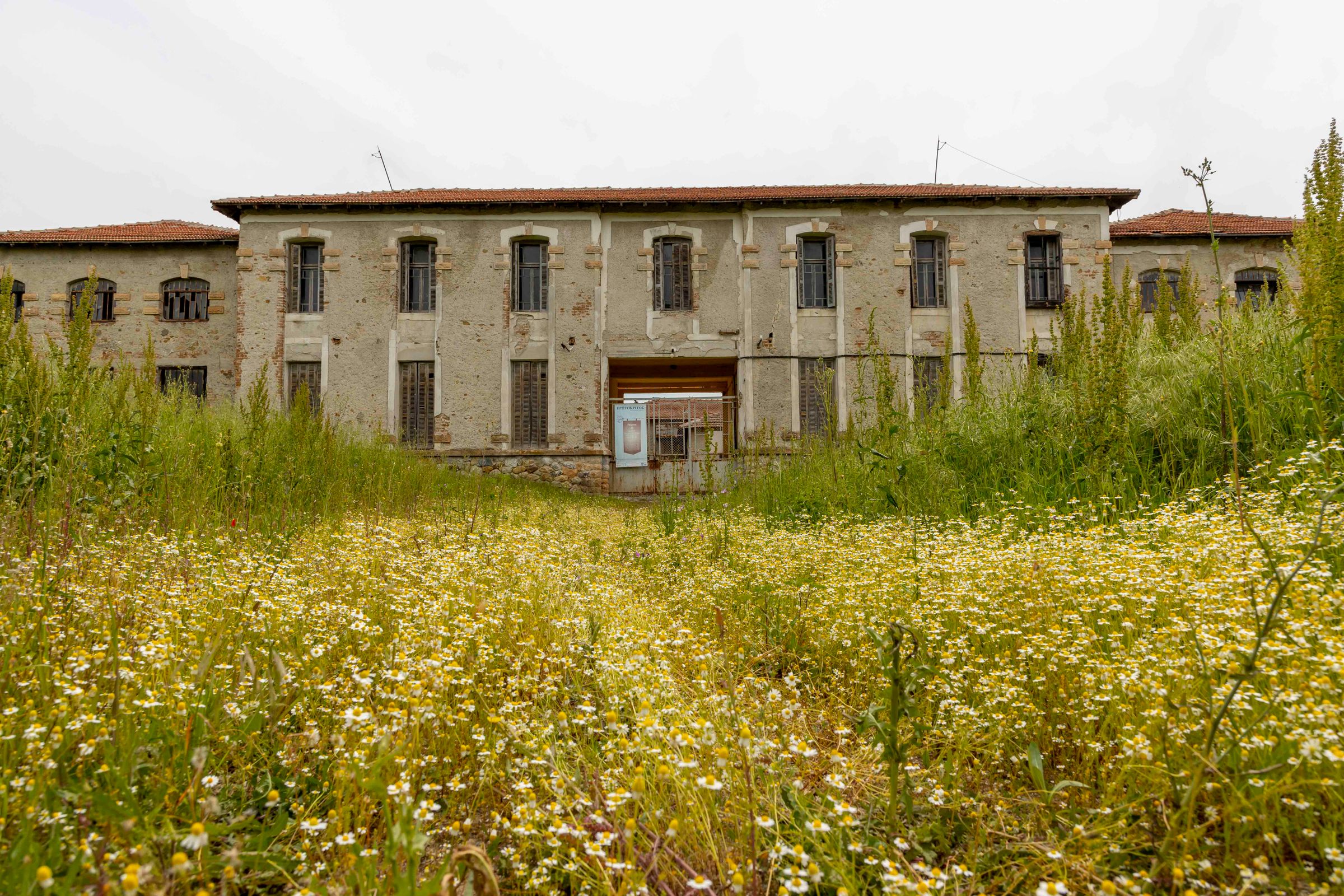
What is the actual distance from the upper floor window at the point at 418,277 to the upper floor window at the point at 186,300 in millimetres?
5582

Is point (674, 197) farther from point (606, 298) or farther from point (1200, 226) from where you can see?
point (1200, 226)

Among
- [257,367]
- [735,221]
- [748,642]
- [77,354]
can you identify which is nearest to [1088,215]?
[735,221]

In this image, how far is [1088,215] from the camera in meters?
16.9

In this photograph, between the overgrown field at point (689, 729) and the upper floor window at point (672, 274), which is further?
the upper floor window at point (672, 274)

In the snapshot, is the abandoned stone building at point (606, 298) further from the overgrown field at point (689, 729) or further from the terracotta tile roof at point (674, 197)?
the overgrown field at point (689, 729)

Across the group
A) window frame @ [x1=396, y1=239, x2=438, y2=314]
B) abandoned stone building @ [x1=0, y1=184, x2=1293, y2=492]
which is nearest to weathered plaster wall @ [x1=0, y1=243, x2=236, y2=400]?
abandoned stone building @ [x1=0, y1=184, x2=1293, y2=492]

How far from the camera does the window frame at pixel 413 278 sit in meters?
17.2

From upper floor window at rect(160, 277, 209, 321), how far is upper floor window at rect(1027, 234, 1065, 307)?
21344 millimetres

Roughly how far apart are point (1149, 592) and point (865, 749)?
1.41 meters

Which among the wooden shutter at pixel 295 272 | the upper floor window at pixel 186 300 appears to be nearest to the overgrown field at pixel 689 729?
the wooden shutter at pixel 295 272

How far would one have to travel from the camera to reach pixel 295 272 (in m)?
17.3

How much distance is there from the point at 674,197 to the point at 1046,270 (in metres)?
9.53

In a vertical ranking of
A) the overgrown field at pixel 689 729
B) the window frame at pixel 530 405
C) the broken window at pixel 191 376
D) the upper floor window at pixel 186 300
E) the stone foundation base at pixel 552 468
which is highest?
the upper floor window at pixel 186 300

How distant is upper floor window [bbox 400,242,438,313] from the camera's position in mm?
17328
